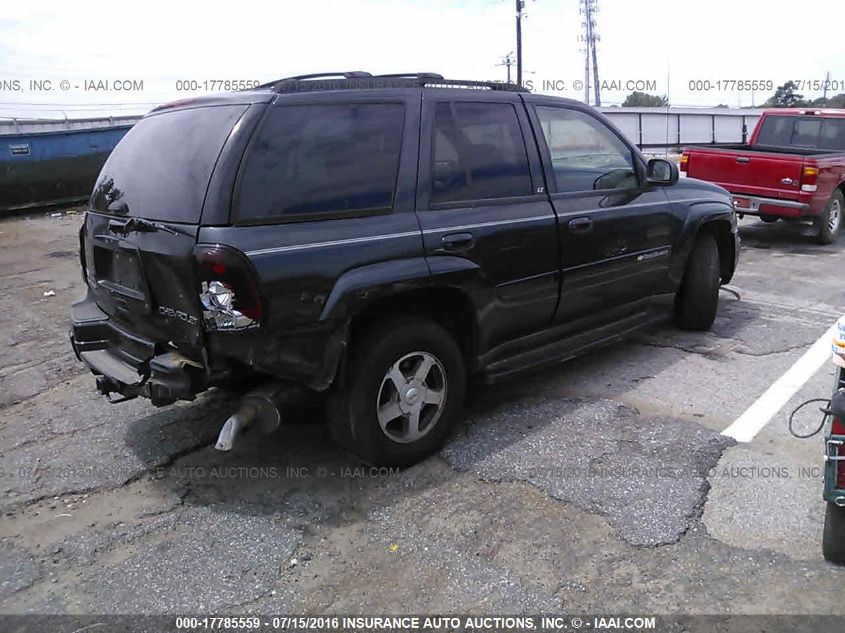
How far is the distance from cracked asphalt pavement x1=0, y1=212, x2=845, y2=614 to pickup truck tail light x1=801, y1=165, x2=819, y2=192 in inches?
194

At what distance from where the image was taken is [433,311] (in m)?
3.82

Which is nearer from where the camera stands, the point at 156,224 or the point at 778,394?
the point at 156,224

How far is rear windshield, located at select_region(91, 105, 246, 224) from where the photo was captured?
10.5 ft

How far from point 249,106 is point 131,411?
7.45ft

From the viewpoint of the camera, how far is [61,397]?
15.9 feet

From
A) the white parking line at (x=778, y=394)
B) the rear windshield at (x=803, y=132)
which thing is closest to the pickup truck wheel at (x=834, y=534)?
the white parking line at (x=778, y=394)

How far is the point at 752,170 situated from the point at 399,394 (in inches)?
300

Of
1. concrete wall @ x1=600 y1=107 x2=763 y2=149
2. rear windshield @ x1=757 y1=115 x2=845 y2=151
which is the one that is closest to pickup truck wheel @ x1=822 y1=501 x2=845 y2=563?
rear windshield @ x1=757 y1=115 x2=845 y2=151

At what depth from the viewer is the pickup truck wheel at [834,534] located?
2.78m

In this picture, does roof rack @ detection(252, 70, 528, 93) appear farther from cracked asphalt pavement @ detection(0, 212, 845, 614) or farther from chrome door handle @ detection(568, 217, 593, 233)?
cracked asphalt pavement @ detection(0, 212, 845, 614)

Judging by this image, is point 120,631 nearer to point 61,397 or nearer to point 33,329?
point 61,397

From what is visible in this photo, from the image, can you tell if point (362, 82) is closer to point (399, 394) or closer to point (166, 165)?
point (166, 165)

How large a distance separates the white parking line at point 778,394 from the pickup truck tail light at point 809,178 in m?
4.20

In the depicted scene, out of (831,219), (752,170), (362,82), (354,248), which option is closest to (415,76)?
(362,82)
